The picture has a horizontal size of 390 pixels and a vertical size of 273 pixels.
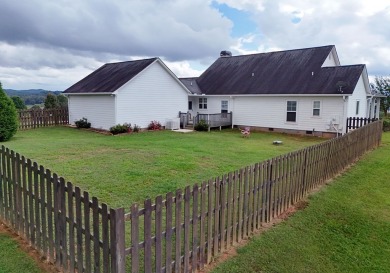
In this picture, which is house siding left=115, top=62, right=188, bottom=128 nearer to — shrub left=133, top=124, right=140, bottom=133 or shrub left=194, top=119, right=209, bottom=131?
shrub left=133, top=124, right=140, bottom=133

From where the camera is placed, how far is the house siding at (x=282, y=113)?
18438 millimetres

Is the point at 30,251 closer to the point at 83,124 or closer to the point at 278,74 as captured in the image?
the point at 83,124

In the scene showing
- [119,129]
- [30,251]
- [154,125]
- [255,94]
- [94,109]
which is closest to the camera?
[30,251]

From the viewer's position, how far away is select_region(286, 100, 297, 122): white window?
1998 cm

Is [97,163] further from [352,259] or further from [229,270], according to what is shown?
[352,259]

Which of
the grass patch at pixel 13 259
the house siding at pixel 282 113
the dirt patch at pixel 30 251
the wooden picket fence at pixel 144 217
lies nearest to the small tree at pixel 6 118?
the wooden picket fence at pixel 144 217

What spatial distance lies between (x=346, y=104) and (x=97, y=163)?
15613 mm

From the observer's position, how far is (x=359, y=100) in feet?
66.1

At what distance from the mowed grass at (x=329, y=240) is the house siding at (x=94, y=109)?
49.3ft

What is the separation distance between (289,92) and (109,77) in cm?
1335

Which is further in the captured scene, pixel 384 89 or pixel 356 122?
pixel 384 89

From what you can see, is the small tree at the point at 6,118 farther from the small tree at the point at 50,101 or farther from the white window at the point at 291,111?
the small tree at the point at 50,101

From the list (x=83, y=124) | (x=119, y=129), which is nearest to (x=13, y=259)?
(x=119, y=129)

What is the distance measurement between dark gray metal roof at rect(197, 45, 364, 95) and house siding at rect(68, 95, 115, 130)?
9075 millimetres
